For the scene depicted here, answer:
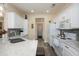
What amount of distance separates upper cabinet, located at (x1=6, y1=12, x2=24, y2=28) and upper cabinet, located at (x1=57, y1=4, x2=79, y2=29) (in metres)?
1.12

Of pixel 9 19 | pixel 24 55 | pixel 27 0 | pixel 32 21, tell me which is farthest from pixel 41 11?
pixel 24 55

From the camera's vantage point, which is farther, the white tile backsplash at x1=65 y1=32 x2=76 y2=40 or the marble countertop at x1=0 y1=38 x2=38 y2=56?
the white tile backsplash at x1=65 y1=32 x2=76 y2=40

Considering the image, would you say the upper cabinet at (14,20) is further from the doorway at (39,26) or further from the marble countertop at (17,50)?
the marble countertop at (17,50)

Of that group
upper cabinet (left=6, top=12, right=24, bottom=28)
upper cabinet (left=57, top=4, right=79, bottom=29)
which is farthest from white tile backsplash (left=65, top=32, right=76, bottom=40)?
upper cabinet (left=6, top=12, right=24, bottom=28)

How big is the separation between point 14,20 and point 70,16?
138 cm

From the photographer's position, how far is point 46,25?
2.29 meters

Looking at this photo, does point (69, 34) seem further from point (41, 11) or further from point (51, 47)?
point (41, 11)

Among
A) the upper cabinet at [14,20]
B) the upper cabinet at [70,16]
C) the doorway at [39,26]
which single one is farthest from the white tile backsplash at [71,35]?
the upper cabinet at [14,20]

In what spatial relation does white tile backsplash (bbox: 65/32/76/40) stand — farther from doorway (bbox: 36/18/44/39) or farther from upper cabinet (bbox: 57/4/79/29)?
doorway (bbox: 36/18/44/39)

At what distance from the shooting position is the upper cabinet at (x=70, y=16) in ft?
7.12

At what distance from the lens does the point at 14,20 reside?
2.38 m

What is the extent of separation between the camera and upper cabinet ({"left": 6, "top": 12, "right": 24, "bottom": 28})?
2.17 m

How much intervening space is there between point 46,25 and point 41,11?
0.34m

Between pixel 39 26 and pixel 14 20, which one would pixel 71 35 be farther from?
pixel 14 20
